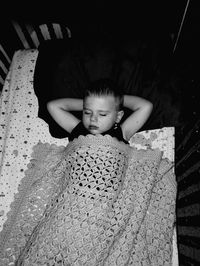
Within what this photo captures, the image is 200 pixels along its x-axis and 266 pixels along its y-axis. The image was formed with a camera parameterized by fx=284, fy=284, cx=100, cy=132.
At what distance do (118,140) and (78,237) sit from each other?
17.3 inches

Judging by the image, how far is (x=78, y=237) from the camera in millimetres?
977

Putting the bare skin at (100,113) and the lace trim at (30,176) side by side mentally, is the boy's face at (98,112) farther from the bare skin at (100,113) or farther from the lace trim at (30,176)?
the lace trim at (30,176)

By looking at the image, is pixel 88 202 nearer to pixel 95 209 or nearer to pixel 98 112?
pixel 95 209

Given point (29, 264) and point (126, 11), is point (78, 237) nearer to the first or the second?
point (29, 264)

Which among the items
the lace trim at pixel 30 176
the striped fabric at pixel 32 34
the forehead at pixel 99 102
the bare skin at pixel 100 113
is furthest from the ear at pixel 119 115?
the striped fabric at pixel 32 34

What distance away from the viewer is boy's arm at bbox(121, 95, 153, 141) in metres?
1.30

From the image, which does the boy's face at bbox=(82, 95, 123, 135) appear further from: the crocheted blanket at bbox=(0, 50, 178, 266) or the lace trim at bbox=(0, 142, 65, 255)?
the lace trim at bbox=(0, 142, 65, 255)

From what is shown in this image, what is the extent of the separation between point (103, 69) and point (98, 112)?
310 millimetres

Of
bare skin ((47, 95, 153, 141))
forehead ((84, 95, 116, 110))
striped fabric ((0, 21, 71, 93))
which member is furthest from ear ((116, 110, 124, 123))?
striped fabric ((0, 21, 71, 93))

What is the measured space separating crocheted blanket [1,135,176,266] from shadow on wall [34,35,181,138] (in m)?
0.24

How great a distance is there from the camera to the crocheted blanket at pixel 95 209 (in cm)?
98

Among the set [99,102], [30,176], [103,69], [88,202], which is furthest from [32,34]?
[88,202]

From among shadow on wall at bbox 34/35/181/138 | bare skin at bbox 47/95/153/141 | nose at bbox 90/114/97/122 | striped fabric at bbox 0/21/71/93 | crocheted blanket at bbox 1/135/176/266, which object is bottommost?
crocheted blanket at bbox 1/135/176/266

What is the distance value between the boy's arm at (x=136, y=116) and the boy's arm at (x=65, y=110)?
0.76 feet
